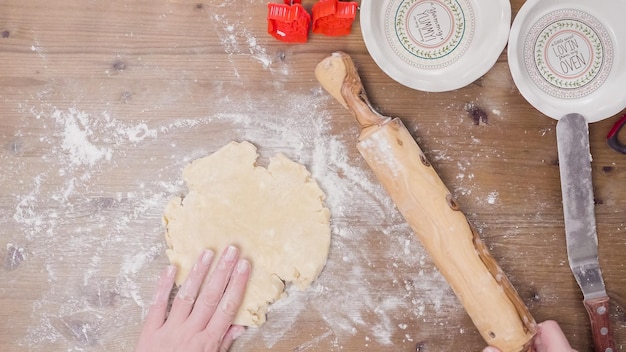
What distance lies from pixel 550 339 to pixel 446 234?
0.33m

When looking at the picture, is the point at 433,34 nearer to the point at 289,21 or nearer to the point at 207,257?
the point at 289,21

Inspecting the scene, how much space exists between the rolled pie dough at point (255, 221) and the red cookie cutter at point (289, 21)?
26 centimetres

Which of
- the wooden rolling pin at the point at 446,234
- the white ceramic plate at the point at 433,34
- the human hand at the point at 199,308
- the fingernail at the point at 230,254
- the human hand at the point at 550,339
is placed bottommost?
the human hand at the point at 199,308

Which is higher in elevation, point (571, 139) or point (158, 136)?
point (571, 139)

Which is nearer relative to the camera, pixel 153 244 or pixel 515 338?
pixel 515 338

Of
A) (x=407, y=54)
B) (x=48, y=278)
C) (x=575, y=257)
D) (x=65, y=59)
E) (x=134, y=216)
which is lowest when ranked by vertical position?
(x=48, y=278)

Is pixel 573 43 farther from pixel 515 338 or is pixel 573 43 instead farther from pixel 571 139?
pixel 515 338

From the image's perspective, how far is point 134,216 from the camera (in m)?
1.28

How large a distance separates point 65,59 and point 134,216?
0.39 m

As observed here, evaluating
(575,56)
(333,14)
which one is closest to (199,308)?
(333,14)

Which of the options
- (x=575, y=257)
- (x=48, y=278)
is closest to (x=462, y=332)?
(x=575, y=257)

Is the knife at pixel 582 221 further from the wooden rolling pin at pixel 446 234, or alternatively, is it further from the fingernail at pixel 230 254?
the fingernail at pixel 230 254

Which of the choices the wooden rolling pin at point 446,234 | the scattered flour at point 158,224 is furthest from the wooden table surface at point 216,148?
the wooden rolling pin at point 446,234

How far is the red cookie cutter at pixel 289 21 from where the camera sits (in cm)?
118
